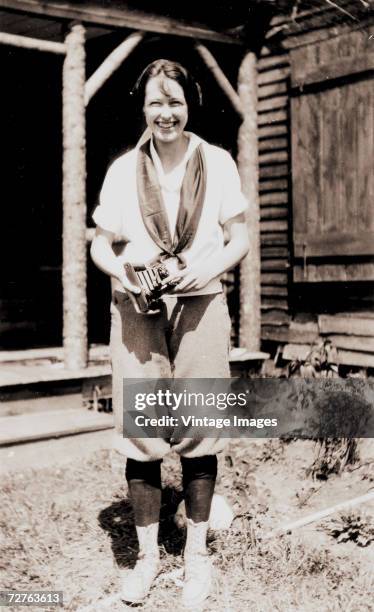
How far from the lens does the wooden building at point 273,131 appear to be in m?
5.57

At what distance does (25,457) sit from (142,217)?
2.49 meters

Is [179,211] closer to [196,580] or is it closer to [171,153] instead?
[171,153]

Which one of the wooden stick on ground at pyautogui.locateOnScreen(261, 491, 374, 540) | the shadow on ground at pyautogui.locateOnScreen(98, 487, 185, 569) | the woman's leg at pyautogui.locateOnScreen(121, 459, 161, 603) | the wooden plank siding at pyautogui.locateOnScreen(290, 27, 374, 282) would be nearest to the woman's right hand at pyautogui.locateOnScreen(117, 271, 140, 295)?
the woman's leg at pyautogui.locateOnScreen(121, 459, 161, 603)

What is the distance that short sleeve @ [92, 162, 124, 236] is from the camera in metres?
2.99

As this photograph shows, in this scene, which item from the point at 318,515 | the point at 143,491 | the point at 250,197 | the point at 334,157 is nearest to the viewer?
the point at 143,491

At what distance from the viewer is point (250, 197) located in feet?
21.6

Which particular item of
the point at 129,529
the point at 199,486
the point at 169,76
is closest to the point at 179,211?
the point at 169,76

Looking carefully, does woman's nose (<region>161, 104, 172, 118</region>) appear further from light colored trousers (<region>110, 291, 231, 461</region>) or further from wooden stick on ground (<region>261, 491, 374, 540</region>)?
wooden stick on ground (<region>261, 491, 374, 540</region>)

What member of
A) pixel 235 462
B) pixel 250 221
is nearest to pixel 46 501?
pixel 235 462

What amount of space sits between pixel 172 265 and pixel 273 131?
3983 mm

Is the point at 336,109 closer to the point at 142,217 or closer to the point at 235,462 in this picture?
the point at 235,462

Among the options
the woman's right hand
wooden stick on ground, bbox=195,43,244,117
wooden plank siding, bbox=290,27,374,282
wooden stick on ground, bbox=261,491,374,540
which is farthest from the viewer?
wooden stick on ground, bbox=195,43,244,117

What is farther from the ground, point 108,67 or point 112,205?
point 108,67

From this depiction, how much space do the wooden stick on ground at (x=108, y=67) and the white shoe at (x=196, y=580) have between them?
3588 mm
